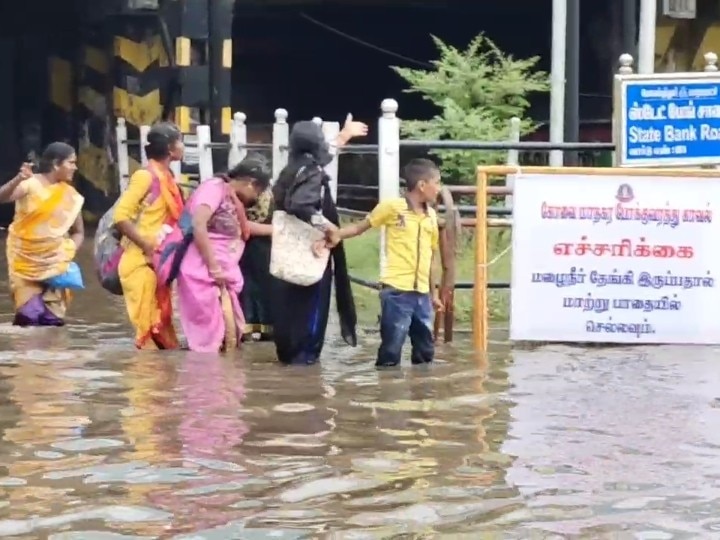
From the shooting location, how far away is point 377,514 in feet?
19.2

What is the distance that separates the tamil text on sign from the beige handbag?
163 cm

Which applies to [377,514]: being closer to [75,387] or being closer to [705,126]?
[75,387]

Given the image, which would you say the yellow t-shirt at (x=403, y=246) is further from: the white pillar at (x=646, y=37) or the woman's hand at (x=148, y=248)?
the white pillar at (x=646, y=37)

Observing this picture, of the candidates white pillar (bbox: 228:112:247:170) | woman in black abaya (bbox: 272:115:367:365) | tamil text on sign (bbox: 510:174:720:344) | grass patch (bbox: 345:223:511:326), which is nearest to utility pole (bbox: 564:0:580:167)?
grass patch (bbox: 345:223:511:326)

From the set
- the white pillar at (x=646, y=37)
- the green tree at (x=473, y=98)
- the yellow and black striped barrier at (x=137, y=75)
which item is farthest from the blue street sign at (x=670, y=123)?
the yellow and black striped barrier at (x=137, y=75)

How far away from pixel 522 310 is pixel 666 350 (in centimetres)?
98

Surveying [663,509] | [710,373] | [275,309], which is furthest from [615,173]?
[663,509]

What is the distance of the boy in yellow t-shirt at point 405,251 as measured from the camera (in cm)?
953

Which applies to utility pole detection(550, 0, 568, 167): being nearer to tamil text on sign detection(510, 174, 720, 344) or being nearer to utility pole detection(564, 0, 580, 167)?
utility pole detection(564, 0, 580, 167)

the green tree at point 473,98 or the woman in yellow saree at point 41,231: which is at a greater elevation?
the green tree at point 473,98

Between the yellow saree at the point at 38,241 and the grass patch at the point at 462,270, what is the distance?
2.60 metres

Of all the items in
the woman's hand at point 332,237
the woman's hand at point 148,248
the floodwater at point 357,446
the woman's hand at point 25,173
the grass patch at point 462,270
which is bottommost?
the floodwater at point 357,446

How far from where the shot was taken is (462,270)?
14.1 meters

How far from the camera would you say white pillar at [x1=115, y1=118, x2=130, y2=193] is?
22.7m
